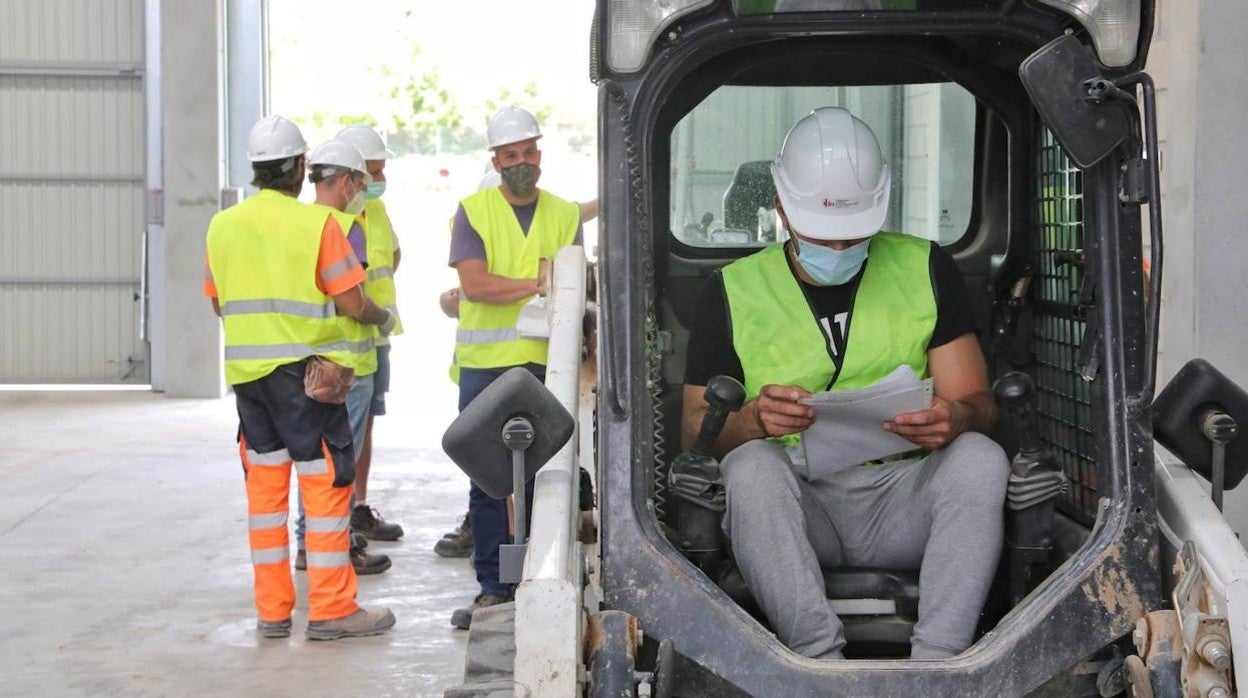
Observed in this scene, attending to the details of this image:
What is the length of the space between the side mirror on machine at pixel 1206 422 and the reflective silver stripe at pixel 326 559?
346 cm

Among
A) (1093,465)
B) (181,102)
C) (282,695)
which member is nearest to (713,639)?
(1093,465)

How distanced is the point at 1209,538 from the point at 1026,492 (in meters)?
0.43

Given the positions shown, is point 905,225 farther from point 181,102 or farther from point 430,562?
point 181,102

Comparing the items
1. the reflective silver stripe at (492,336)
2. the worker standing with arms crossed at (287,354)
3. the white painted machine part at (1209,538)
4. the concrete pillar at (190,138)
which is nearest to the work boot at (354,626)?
the worker standing with arms crossed at (287,354)

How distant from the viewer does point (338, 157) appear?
7.10 m

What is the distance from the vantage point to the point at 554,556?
129 inches

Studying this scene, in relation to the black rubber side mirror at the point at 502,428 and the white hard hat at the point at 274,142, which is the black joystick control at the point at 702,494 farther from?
the white hard hat at the point at 274,142

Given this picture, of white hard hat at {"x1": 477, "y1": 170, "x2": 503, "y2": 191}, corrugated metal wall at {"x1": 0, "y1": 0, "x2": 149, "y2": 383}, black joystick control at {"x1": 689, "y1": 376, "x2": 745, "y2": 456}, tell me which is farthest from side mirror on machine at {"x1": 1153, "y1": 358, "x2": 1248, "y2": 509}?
corrugated metal wall at {"x1": 0, "y1": 0, "x2": 149, "y2": 383}

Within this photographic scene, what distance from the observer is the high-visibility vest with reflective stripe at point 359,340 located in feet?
22.0

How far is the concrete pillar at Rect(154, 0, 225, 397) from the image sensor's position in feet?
44.9

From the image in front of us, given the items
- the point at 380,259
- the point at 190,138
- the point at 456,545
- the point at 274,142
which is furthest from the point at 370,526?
the point at 190,138

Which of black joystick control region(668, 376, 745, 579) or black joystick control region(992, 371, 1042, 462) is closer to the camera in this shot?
black joystick control region(992, 371, 1042, 462)

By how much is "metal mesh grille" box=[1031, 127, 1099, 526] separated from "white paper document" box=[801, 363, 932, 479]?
37cm

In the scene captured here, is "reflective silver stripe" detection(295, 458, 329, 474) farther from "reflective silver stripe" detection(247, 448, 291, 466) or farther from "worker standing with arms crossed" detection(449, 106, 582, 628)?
"worker standing with arms crossed" detection(449, 106, 582, 628)
